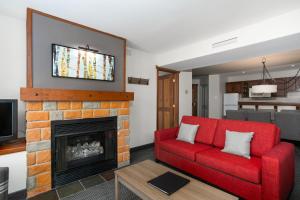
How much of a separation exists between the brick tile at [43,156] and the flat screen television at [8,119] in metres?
0.36

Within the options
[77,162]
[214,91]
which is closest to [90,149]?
[77,162]

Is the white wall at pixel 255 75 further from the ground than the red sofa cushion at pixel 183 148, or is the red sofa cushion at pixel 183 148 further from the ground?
the white wall at pixel 255 75

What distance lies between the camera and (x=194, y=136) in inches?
116

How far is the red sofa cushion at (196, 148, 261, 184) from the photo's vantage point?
183 centimetres

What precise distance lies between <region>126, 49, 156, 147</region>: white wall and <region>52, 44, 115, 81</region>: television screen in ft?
2.73

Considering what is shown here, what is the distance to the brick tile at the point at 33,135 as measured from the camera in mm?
2031

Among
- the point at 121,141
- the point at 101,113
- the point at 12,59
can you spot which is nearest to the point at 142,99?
the point at 121,141

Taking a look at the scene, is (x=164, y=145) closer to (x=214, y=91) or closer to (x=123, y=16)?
(x=123, y=16)

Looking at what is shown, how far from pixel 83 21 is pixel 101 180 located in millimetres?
2477

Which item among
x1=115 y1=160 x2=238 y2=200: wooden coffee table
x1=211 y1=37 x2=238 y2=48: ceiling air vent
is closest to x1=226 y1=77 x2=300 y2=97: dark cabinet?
x1=211 y1=37 x2=238 y2=48: ceiling air vent

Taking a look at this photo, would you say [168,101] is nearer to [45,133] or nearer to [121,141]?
[121,141]

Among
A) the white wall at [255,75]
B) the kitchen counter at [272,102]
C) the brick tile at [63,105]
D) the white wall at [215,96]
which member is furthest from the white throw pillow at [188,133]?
the white wall at [255,75]

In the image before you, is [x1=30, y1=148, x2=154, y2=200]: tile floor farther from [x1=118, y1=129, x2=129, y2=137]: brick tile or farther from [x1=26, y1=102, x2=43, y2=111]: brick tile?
[x1=26, y1=102, x2=43, y2=111]: brick tile

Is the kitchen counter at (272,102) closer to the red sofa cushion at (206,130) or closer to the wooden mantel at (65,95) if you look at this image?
the red sofa cushion at (206,130)
